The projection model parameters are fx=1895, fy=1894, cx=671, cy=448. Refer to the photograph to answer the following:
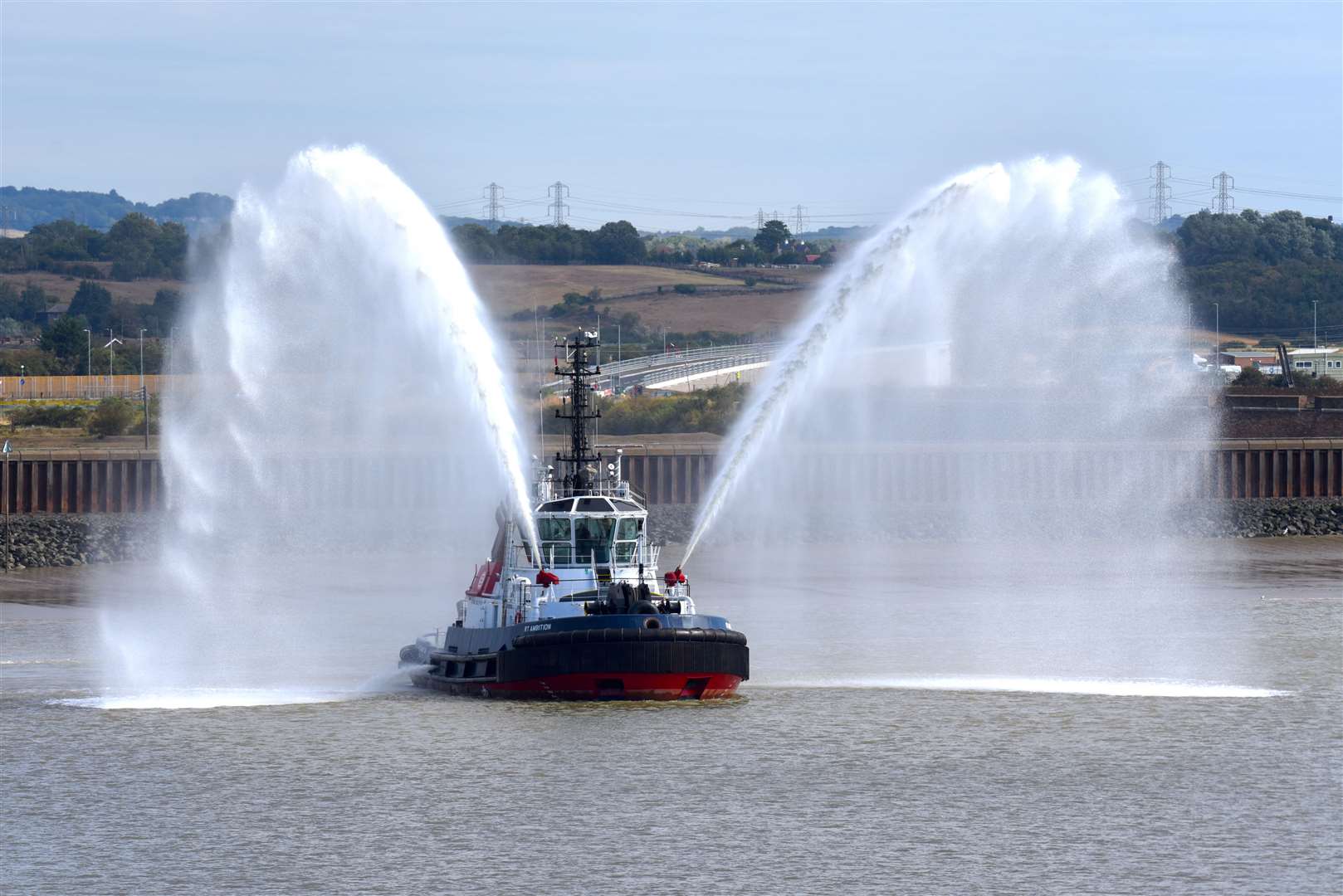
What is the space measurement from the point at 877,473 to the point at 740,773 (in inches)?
1933

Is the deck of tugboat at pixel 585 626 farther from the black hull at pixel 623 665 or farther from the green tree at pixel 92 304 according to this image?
the green tree at pixel 92 304

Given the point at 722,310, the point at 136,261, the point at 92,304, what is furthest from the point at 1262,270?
the point at 136,261

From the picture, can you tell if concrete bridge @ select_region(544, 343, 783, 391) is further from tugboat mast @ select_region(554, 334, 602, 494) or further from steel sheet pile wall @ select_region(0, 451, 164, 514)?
tugboat mast @ select_region(554, 334, 602, 494)

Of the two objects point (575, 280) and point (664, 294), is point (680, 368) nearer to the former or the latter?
point (664, 294)

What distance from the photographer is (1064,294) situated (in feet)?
252

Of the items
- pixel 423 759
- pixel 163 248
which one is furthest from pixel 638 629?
pixel 163 248

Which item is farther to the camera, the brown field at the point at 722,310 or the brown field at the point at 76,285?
the brown field at the point at 76,285

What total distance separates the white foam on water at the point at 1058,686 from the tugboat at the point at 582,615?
385 cm

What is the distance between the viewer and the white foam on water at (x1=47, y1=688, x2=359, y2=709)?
33.9 meters

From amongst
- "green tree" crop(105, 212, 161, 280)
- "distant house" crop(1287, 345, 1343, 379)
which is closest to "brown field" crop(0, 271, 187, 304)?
"green tree" crop(105, 212, 161, 280)

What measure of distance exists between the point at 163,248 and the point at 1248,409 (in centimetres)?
13246

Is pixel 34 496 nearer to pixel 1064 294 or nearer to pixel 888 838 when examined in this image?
pixel 1064 294

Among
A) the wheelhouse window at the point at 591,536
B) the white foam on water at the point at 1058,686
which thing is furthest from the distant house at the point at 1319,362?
the wheelhouse window at the point at 591,536

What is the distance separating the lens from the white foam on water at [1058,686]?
35.2 meters
